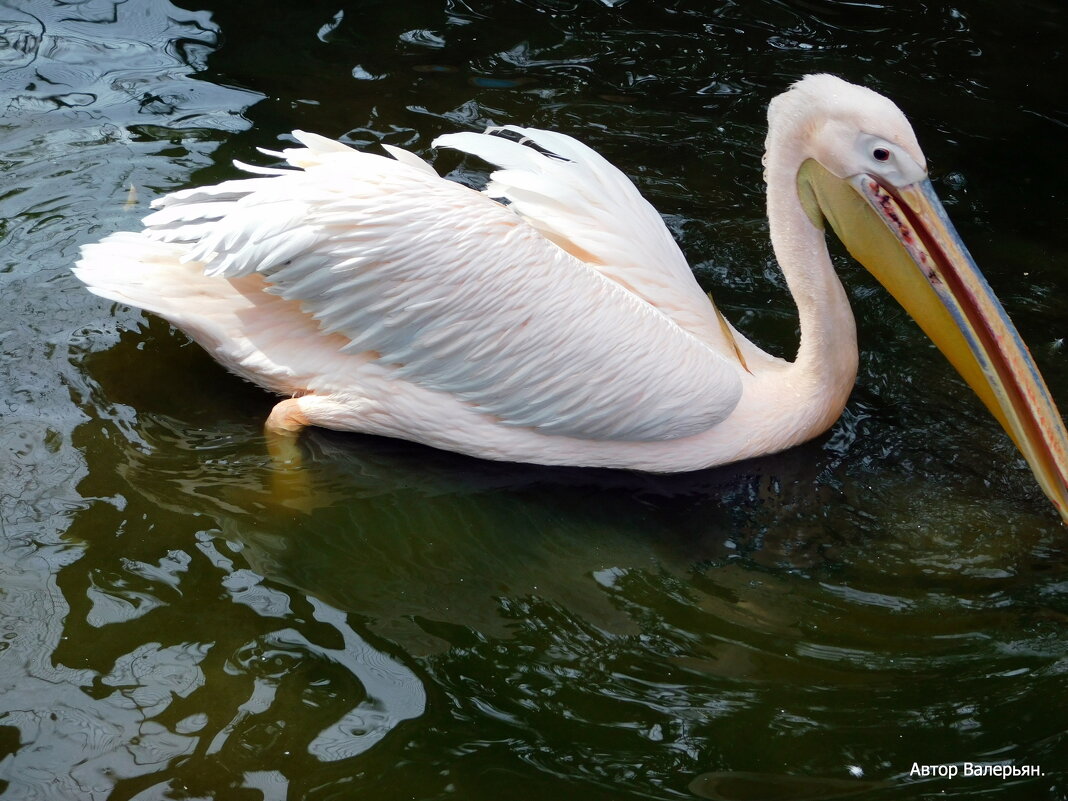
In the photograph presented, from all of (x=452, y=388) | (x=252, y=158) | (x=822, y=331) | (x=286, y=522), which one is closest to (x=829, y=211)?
(x=822, y=331)

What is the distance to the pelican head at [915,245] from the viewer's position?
3.49m

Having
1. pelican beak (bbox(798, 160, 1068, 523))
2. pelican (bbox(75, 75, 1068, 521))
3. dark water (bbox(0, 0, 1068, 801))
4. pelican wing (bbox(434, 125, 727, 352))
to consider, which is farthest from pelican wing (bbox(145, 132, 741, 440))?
pelican beak (bbox(798, 160, 1068, 523))

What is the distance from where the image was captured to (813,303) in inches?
154

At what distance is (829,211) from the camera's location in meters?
3.79

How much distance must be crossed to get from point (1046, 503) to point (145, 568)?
2.74 meters

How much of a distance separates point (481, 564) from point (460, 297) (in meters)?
0.81

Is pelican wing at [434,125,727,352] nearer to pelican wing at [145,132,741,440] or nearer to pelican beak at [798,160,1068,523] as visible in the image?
pelican wing at [145,132,741,440]

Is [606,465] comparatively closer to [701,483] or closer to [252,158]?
[701,483]

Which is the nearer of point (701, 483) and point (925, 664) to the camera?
point (925, 664)

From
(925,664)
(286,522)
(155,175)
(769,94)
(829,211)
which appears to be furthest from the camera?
(769,94)

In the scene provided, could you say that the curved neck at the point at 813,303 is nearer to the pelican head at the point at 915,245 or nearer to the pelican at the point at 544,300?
the pelican at the point at 544,300

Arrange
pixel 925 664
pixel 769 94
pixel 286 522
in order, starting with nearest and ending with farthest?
pixel 925 664, pixel 286 522, pixel 769 94

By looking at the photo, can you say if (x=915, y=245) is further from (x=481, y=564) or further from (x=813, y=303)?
(x=481, y=564)

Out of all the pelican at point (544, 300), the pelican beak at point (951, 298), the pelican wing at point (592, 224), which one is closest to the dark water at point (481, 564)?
the pelican at point (544, 300)
